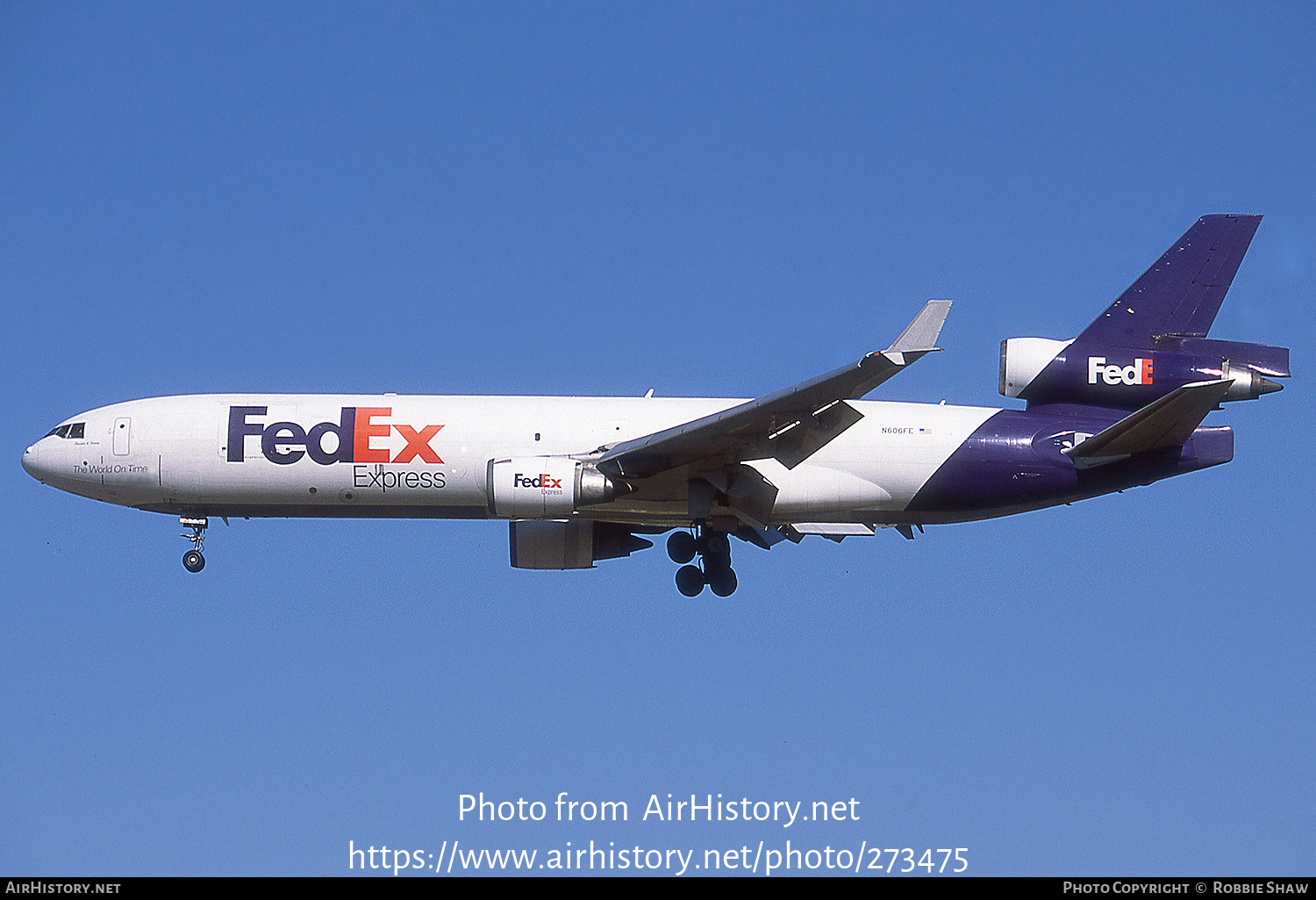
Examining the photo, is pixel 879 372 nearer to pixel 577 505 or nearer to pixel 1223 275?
pixel 577 505

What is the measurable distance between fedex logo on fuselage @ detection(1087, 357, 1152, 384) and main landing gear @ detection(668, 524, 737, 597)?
879 centimetres

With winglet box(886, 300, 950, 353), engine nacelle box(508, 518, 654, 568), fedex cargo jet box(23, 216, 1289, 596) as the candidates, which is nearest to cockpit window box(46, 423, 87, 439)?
fedex cargo jet box(23, 216, 1289, 596)

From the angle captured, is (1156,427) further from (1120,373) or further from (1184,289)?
(1184,289)

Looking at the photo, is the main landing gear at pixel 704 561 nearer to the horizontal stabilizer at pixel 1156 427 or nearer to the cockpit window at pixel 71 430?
the horizontal stabilizer at pixel 1156 427

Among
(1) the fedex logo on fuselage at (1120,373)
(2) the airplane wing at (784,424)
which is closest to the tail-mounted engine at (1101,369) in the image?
(1) the fedex logo on fuselage at (1120,373)

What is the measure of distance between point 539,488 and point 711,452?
3585 mm

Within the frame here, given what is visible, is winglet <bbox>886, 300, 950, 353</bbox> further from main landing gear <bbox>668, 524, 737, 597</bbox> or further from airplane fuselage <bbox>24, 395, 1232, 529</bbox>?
main landing gear <bbox>668, 524, 737, 597</bbox>

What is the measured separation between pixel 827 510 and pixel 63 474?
17411 mm

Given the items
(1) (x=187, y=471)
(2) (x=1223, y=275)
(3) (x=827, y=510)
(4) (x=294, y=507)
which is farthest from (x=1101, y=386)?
(1) (x=187, y=471)

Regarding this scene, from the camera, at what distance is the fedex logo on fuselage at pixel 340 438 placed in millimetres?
31453

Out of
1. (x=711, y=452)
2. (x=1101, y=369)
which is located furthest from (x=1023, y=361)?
(x=711, y=452)

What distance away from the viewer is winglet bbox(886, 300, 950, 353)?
26.0 meters

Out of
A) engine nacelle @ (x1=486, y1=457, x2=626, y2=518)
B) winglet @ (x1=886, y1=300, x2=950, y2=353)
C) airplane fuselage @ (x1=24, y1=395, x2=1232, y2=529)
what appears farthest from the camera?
airplane fuselage @ (x1=24, y1=395, x2=1232, y2=529)
